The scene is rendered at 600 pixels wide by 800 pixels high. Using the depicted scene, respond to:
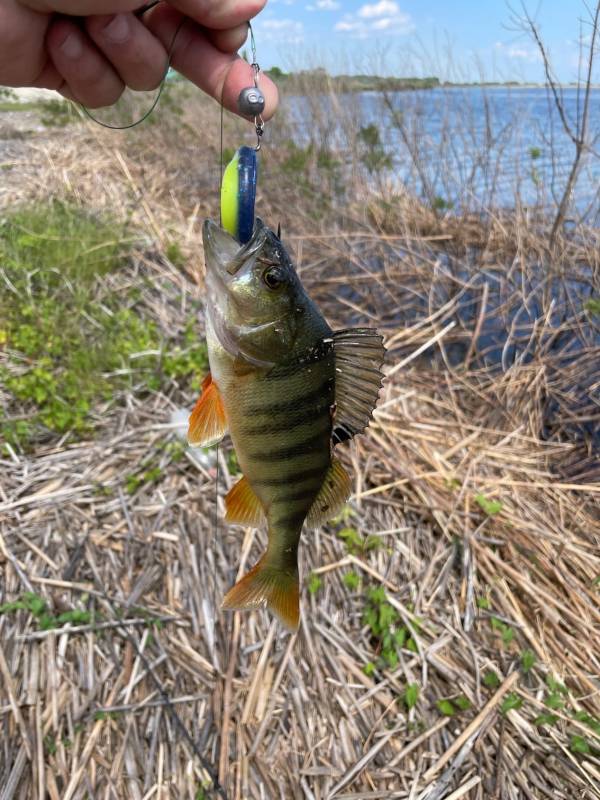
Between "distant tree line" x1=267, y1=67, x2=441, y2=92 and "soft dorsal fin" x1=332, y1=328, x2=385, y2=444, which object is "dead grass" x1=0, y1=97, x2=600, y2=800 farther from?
"distant tree line" x1=267, y1=67, x2=441, y2=92

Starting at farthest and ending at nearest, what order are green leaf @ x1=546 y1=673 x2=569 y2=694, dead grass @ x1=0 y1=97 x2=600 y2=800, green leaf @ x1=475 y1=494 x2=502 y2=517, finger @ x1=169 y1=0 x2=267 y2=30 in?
green leaf @ x1=475 y1=494 x2=502 y2=517 < green leaf @ x1=546 y1=673 x2=569 y2=694 < dead grass @ x1=0 y1=97 x2=600 y2=800 < finger @ x1=169 y1=0 x2=267 y2=30

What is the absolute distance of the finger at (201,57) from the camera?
1949mm

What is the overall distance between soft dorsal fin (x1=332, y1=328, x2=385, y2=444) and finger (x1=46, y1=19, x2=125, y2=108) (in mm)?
1359

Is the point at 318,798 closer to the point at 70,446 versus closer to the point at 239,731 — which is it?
the point at 239,731

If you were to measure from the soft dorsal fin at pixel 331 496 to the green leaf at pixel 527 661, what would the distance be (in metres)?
2.01

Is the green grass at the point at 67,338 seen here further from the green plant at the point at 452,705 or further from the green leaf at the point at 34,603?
the green plant at the point at 452,705

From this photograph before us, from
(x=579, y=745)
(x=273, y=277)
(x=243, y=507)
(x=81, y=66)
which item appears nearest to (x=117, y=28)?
(x=81, y=66)

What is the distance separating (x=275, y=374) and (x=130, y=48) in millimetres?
1313

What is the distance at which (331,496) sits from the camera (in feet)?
5.34

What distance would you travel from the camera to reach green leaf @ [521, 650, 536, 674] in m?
2.99

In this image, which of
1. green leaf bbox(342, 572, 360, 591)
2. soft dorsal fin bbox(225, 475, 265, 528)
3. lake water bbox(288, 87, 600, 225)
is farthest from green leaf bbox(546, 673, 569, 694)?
lake water bbox(288, 87, 600, 225)

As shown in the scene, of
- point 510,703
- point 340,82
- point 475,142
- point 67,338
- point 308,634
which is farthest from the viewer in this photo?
point 340,82

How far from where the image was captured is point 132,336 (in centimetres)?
459

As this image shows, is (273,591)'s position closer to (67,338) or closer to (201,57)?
(201,57)
